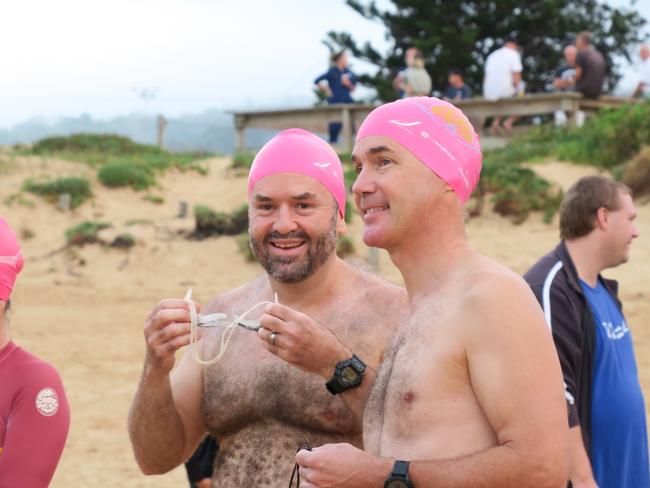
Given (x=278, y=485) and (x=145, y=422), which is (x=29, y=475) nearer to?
(x=145, y=422)

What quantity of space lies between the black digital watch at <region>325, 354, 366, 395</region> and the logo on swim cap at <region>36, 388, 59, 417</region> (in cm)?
86

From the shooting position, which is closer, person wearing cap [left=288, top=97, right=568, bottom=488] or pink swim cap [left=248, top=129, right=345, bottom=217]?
person wearing cap [left=288, top=97, right=568, bottom=488]

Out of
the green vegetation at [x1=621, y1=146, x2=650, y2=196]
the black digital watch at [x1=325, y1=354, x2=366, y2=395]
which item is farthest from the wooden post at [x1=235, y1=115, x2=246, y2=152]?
the black digital watch at [x1=325, y1=354, x2=366, y2=395]

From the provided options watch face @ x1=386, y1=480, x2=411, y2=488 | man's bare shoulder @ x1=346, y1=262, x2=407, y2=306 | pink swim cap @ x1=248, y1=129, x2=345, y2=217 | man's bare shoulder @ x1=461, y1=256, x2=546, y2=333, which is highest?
man's bare shoulder @ x1=461, y1=256, x2=546, y2=333

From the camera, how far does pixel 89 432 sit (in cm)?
927

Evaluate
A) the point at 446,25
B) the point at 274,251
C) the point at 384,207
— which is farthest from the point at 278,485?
the point at 446,25

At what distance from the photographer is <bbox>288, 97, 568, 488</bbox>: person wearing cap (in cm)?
229

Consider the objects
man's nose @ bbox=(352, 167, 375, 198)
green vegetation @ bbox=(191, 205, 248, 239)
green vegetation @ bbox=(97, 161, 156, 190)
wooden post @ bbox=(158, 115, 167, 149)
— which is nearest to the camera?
man's nose @ bbox=(352, 167, 375, 198)

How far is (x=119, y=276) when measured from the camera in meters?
16.2

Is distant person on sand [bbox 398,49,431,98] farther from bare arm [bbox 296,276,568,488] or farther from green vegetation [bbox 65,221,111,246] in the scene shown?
bare arm [bbox 296,276,568,488]

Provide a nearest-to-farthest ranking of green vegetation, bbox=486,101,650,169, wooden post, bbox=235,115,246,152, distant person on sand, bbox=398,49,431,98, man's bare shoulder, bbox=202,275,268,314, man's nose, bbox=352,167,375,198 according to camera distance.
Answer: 1. man's nose, bbox=352,167,375,198
2. man's bare shoulder, bbox=202,275,268,314
3. green vegetation, bbox=486,101,650,169
4. distant person on sand, bbox=398,49,431,98
5. wooden post, bbox=235,115,246,152

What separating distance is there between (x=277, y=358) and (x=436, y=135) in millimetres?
1122

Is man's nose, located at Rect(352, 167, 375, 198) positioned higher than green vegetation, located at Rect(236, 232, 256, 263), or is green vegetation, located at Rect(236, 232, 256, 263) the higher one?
man's nose, located at Rect(352, 167, 375, 198)

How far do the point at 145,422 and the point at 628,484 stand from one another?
222 cm
